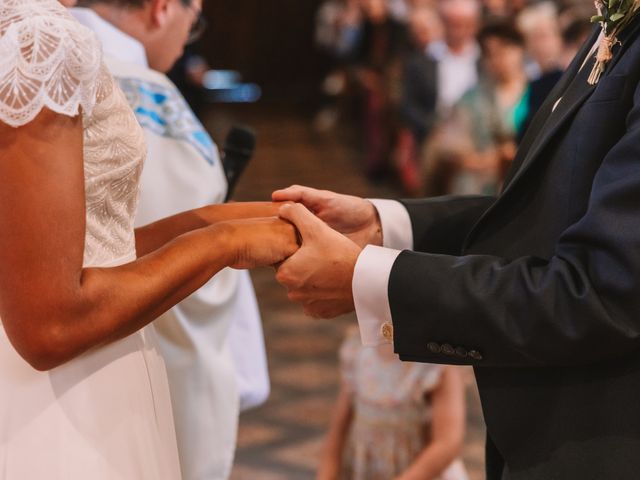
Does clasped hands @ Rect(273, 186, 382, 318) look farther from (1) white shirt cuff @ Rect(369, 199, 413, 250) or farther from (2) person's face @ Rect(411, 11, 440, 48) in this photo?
(2) person's face @ Rect(411, 11, 440, 48)

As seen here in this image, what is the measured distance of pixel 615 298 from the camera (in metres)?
1.58

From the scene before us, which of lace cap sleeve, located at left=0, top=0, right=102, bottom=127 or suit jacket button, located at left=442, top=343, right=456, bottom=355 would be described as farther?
suit jacket button, located at left=442, top=343, right=456, bottom=355

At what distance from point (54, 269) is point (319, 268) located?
1.80ft

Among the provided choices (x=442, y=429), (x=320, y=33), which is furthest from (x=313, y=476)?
(x=320, y=33)

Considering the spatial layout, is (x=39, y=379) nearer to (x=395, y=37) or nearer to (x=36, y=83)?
(x=36, y=83)

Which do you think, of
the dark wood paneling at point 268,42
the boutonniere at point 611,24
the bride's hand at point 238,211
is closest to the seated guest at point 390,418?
the bride's hand at point 238,211

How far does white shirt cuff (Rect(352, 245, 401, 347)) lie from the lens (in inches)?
69.7

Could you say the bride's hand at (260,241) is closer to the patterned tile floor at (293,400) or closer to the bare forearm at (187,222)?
the bare forearm at (187,222)

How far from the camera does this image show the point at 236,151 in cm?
278

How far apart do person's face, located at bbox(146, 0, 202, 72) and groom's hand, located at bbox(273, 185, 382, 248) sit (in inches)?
30.1

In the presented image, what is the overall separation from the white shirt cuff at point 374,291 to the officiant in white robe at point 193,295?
0.94 metres

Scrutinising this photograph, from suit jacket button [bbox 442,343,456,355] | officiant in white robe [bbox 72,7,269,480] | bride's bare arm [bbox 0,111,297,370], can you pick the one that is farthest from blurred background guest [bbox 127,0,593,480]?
bride's bare arm [bbox 0,111,297,370]

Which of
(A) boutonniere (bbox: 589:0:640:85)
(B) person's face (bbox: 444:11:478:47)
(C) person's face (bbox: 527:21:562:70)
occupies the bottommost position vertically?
(B) person's face (bbox: 444:11:478:47)

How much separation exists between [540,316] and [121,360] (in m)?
0.67
